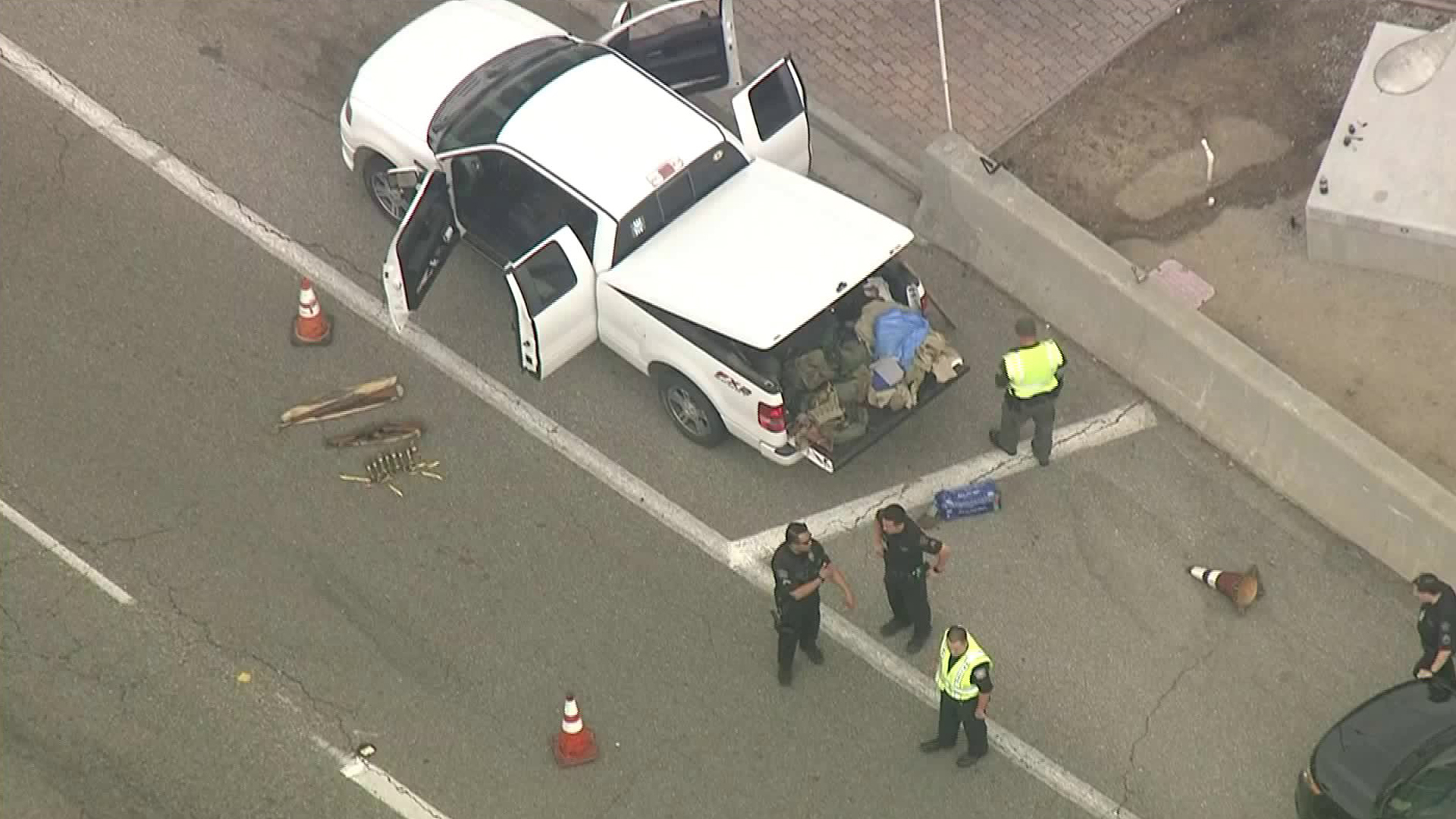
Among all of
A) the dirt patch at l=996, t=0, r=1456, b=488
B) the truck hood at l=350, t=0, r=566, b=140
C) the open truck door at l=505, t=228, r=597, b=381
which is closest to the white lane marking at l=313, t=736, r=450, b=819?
the open truck door at l=505, t=228, r=597, b=381

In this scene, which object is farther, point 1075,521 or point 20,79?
point 20,79

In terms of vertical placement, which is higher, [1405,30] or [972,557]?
[1405,30]

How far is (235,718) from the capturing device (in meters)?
12.7

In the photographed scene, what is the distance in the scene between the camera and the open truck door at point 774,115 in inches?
584

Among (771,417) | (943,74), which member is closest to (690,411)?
(771,417)

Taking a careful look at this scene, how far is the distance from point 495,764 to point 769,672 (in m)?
1.92

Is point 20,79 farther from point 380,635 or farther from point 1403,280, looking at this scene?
point 1403,280

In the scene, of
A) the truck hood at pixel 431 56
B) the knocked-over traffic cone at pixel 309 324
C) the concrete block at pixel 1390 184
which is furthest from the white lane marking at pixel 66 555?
the concrete block at pixel 1390 184

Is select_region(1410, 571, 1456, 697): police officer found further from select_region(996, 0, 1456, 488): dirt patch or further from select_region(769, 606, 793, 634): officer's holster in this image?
select_region(769, 606, 793, 634): officer's holster

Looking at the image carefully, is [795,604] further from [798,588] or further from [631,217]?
[631,217]

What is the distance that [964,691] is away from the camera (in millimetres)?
11750

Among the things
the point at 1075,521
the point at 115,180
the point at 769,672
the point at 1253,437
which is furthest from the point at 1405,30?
the point at 115,180

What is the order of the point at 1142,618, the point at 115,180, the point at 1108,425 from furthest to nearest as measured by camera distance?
the point at 115,180
the point at 1108,425
the point at 1142,618

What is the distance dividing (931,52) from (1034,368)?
4.26 meters
